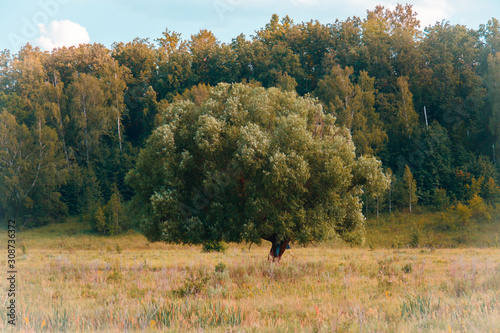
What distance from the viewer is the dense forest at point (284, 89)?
65125 mm

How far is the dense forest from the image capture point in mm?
65125

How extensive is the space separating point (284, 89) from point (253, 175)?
5090 cm

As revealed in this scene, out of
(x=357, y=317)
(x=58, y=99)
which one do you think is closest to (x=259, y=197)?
(x=357, y=317)

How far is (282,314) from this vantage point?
11508 mm

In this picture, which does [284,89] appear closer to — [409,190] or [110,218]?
[409,190]

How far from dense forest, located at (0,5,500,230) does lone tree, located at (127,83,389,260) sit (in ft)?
116

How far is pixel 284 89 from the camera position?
7169 centimetres

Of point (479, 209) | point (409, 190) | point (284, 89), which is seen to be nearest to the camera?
point (479, 209)

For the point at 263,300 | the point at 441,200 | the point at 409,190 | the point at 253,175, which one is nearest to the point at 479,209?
the point at 441,200

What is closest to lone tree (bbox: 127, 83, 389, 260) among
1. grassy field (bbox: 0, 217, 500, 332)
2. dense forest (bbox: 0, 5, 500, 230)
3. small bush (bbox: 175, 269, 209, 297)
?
grassy field (bbox: 0, 217, 500, 332)

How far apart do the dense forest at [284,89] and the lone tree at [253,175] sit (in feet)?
116

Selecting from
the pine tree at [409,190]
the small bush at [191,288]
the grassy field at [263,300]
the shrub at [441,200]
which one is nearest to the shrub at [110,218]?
the grassy field at [263,300]

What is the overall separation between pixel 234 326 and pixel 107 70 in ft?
272

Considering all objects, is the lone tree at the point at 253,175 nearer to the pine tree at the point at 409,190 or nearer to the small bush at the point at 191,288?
the small bush at the point at 191,288
